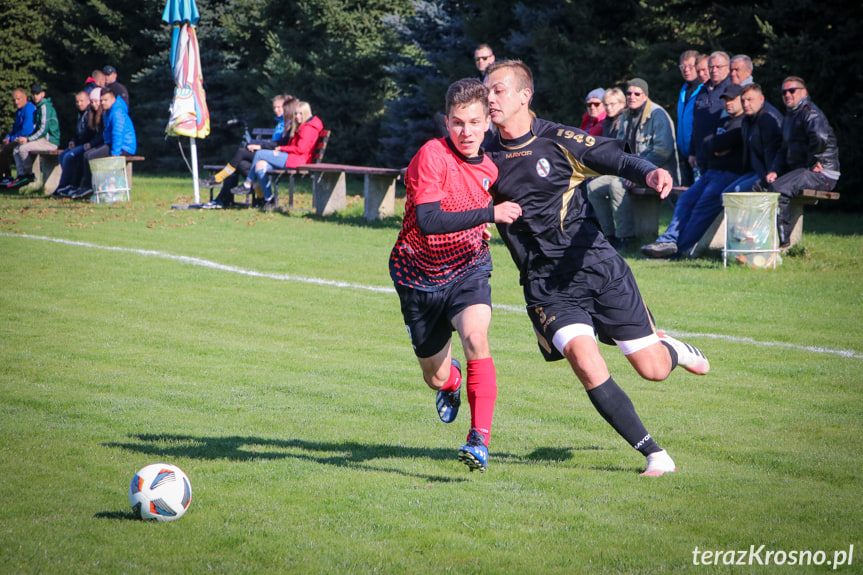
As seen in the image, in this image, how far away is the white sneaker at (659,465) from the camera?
4934 mm

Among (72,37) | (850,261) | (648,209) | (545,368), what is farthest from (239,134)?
(545,368)

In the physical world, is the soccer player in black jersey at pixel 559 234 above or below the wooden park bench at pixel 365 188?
above

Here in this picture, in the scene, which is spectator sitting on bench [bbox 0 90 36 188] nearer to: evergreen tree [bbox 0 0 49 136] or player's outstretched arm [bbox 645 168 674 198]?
evergreen tree [bbox 0 0 49 136]

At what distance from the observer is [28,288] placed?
10.9 meters

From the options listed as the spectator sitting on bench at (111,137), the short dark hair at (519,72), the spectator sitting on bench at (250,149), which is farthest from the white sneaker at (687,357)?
the spectator sitting on bench at (111,137)

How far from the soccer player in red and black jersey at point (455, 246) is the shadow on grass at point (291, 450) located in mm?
554

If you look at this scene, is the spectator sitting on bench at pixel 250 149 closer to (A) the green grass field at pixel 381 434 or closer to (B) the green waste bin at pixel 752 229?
(A) the green grass field at pixel 381 434

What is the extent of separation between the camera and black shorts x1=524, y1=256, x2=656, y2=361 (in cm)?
517

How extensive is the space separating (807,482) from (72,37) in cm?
3957

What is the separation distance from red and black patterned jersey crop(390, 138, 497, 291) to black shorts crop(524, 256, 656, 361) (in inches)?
18.2

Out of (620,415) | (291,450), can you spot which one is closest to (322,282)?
(291,450)

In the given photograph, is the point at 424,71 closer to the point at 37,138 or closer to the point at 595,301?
the point at 37,138

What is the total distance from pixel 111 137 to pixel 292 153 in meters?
5.10

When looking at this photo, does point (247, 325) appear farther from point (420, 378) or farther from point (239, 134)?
point (239, 134)
